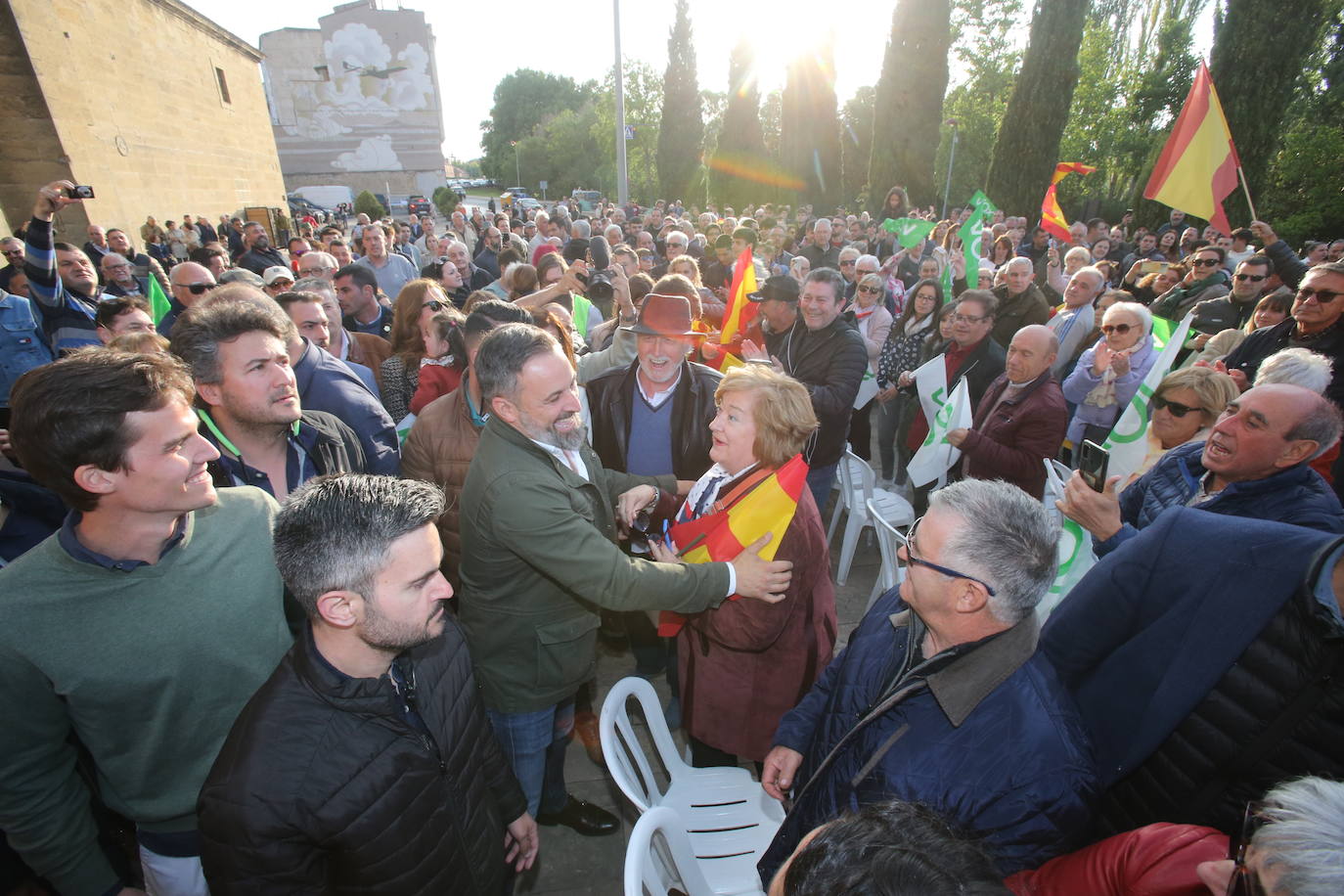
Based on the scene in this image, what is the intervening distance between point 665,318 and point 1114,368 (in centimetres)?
338

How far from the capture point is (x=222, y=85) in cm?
2136

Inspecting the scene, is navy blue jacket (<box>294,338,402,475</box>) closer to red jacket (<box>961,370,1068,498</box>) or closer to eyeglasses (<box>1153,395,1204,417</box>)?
red jacket (<box>961,370,1068,498</box>)

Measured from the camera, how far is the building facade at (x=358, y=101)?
48.3 metres

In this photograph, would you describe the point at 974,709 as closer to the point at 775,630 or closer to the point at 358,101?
the point at 775,630

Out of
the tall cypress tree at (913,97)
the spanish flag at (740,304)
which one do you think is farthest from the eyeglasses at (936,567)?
the tall cypress tree at (913,97)

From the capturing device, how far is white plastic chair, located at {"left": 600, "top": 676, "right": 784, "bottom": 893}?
2184 millimetres

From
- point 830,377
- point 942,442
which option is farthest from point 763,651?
point 830,377

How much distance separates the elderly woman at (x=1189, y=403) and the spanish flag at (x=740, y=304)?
314 cm

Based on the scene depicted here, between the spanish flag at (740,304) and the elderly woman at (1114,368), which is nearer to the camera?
the elderly woman at (1114,368)

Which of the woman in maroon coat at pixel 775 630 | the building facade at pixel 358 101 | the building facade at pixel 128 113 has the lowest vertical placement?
the woman in maroon coat at pixel 775 630

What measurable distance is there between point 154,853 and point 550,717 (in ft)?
4.15

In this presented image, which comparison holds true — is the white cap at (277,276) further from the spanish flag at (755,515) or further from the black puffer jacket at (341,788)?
the black puffer jacket at (341,788)

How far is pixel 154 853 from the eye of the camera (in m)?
1.80

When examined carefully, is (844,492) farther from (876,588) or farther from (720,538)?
(720,538)
